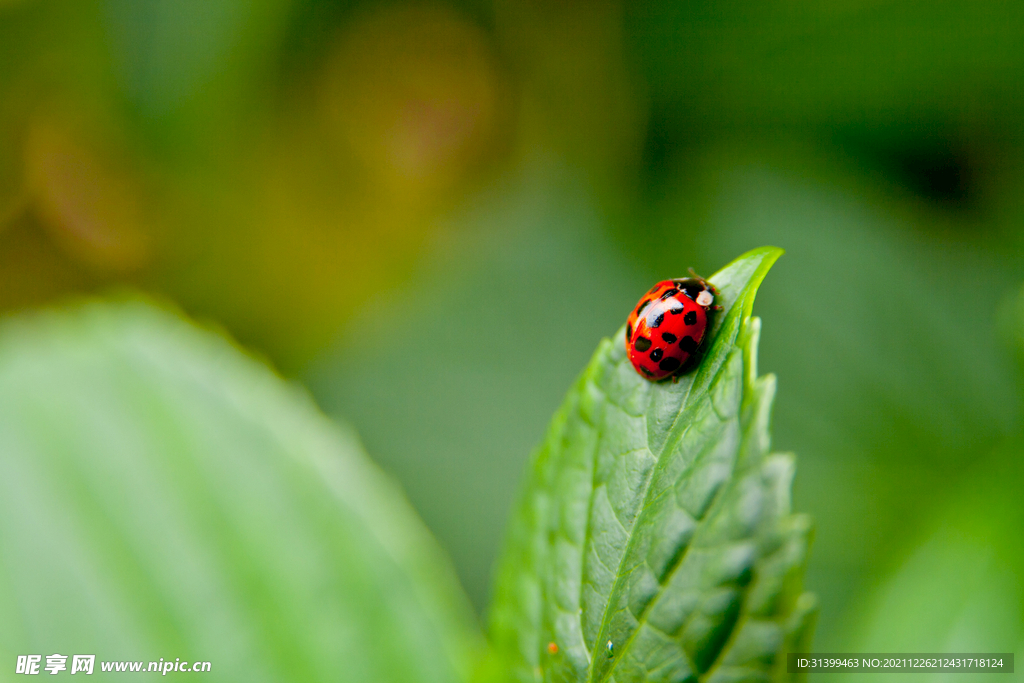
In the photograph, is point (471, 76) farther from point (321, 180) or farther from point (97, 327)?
point (97, 327)

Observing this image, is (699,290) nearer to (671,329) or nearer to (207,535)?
(671,329)

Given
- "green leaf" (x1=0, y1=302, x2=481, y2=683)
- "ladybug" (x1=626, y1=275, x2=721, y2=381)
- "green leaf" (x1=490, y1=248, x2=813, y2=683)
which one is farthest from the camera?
"green leaf" (x1=0, y1=302, x2=481, y2=683)

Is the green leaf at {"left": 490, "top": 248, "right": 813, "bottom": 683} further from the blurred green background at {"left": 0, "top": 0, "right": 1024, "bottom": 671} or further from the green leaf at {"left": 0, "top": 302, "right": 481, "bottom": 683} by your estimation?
the blurred green background at {"left": 0, "top": 0, "right": 1024, "bottom": 671}

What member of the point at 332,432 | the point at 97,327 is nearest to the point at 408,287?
the point at 97,327

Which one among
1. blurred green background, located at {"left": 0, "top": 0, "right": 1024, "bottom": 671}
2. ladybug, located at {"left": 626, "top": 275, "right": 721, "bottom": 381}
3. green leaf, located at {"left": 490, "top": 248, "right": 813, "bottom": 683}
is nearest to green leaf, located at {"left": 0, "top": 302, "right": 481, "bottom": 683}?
green leaf, located at {"left": 490, "top": 248, "right": 813, "bottom": 683}

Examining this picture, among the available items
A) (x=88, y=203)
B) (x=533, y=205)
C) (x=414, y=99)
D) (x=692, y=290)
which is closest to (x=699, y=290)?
(x=692, y=290)

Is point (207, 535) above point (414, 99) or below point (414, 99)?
below

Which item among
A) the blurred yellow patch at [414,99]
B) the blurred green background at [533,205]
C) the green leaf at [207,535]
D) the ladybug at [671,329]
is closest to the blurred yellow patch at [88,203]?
the blurred green background at [533,205]
